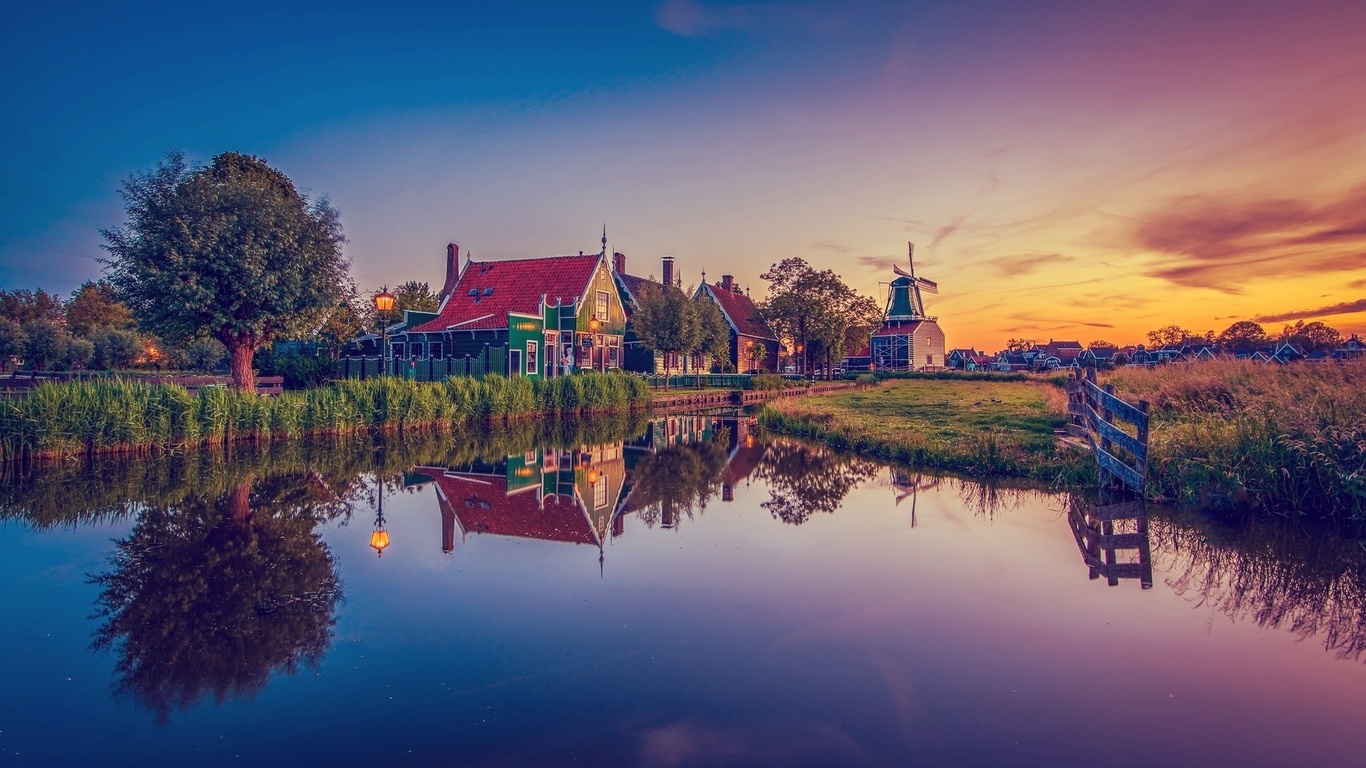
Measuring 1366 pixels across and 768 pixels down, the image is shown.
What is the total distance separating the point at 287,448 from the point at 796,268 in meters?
39.1

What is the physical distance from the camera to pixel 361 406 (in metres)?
21.2

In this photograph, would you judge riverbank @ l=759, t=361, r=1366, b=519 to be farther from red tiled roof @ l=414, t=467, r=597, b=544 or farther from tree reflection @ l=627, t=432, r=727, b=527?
red tiled roof @ l=414, t=467, r=597, b=544

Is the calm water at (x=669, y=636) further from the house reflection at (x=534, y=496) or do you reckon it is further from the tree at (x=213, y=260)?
the tree at (x=213, y=260)

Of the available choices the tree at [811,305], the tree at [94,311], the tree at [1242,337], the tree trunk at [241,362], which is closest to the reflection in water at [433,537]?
the tree trunk at [241,362]

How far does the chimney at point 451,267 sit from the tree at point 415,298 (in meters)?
1.36

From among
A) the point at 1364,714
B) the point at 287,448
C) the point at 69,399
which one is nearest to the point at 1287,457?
the point at 1364,714

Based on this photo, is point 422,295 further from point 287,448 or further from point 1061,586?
point 1061,586

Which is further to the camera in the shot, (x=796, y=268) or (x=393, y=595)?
(x=796, y=268)

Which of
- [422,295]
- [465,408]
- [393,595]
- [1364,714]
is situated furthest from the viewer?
[422,295]

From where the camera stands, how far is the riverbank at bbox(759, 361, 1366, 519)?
9.70 m

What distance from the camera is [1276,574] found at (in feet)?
23.7

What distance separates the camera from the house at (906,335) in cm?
5706

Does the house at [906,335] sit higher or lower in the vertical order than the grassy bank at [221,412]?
higher

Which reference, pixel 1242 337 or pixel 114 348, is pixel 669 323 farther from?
pixel 1242 337
